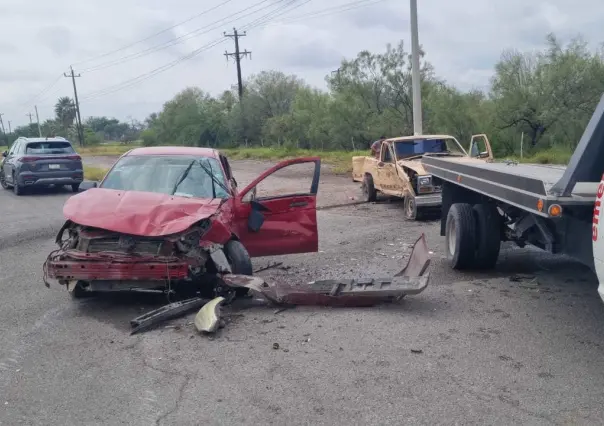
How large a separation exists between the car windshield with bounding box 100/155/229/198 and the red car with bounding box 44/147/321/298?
0.01 meters

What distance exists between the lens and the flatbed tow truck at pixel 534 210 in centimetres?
504

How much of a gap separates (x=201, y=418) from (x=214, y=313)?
6.06 ft

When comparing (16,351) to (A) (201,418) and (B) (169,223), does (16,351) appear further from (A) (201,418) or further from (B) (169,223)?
(A) (201,418)

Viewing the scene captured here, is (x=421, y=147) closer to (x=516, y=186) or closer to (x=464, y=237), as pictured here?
(x=464, y=237)

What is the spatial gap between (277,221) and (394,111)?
30620 millimetres

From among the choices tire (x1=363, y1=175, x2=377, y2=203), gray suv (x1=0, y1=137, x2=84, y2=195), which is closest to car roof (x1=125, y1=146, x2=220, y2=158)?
tire (x1=363, y1=175, x2=377, y2=203)

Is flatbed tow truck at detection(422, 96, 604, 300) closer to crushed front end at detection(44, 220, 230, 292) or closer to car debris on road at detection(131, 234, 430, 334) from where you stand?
car debris on road at detection(131, 234, 430, 334)

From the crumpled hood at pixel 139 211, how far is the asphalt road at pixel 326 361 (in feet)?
3.04

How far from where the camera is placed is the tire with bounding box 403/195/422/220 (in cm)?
1295

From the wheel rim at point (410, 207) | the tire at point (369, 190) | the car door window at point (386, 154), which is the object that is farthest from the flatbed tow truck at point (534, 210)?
the tire at point (369, 190)

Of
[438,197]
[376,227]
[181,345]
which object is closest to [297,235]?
[181,345]

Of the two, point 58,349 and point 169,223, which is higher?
point 169,223

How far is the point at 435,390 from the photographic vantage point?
448 cm

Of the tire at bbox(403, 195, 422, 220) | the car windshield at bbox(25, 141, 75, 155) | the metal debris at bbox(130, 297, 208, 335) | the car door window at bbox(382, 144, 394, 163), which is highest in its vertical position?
the car windshield at bbox(25, 141, 75, 155)
